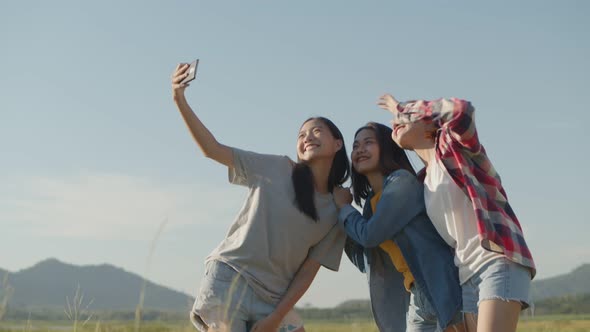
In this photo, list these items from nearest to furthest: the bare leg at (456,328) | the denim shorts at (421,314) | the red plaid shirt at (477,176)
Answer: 1. the red plaid shirt at (477,176)
2. the bare leg at (456,328)
3. the denim shorts at (421,314)

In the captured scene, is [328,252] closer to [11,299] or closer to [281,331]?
[281,331]

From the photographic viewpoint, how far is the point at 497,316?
3.34 metres

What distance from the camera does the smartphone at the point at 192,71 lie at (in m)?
4.03

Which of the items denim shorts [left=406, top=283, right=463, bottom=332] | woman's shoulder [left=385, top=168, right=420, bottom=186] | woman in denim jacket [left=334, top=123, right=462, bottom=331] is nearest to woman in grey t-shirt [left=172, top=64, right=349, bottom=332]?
woman in denim jacket [left=334, top=123, right=462, bottom=331]

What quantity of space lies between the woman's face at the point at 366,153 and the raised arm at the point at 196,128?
31.5 inches

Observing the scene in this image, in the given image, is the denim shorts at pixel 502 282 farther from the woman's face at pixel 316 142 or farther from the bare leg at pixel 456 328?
the woman's face at pixel 316 142

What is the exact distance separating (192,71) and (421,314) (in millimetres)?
1881

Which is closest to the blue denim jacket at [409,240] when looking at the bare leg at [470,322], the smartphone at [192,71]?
the bare leg at [470,322]

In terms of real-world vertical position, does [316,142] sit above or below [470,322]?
above

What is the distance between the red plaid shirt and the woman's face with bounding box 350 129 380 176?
2.03ft

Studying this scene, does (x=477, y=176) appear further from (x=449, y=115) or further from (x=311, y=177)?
(x=311, y=177)

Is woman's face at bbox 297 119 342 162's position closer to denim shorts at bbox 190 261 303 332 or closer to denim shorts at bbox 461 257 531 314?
denim shorts at bbox 190 261 303 332

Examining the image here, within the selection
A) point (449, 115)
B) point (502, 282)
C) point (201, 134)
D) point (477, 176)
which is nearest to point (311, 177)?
point (201, 134)

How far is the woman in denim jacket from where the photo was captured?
3836 millimetres
